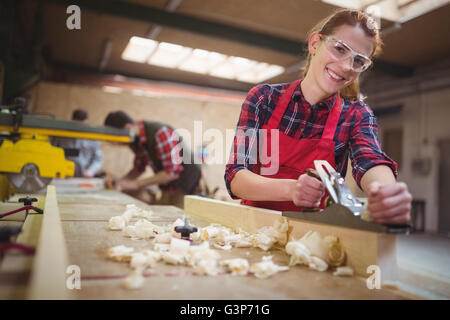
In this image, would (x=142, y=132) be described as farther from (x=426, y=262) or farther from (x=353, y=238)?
(x=426, y=262)

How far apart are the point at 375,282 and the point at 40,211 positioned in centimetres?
114

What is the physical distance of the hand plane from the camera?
0.76 metres

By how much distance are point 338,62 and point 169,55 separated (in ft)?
15.8

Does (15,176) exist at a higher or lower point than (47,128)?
lower

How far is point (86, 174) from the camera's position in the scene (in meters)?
4.11

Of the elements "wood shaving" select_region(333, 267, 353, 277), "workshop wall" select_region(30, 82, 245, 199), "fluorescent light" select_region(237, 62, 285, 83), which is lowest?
"wood shaving" select_region(333, 267, 353, 277)

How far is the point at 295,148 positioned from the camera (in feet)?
4.85

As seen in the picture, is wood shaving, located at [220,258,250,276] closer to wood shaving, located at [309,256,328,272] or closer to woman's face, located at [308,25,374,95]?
wood shaving, located at [309,256,328,272]

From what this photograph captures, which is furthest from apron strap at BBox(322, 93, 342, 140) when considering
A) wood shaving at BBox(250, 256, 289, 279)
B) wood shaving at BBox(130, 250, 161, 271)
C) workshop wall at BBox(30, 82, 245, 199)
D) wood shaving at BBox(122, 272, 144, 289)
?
workshop wall at BBox(30, 82, 245, 199)

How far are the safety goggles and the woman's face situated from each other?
0.04ft

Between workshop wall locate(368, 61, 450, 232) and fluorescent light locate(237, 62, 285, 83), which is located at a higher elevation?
fluorescent light locate(237, 62, 285, 83)
